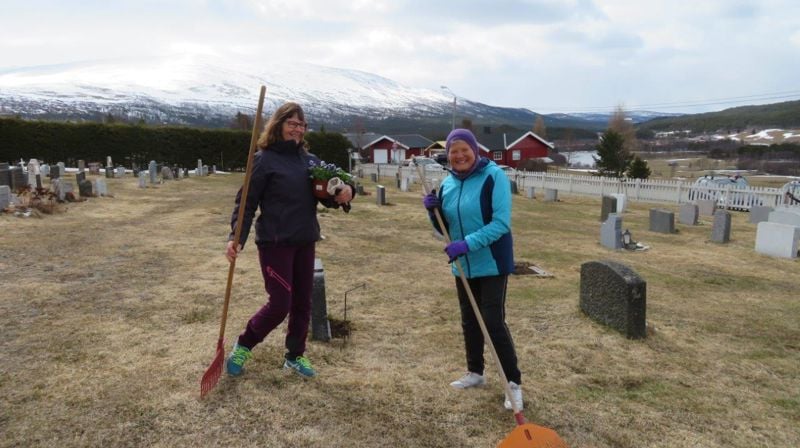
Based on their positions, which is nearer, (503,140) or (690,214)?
(690,214)

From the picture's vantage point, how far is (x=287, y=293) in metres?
3.37

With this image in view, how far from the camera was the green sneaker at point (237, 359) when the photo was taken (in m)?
3.63

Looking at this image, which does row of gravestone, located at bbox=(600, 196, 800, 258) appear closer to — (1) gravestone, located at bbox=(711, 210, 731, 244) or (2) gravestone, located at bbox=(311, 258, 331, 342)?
(1) gravestone, located at bbox=(711, 210, 731, 244)

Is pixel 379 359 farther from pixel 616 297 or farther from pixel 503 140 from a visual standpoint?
pixel 503 140

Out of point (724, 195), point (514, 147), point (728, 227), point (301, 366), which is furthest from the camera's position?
point (514, 147)

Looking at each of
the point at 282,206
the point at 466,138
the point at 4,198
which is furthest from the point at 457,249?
the point at 4,198

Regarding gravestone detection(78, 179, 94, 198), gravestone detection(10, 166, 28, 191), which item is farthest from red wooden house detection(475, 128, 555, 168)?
gravestone detection(10, 166, 28, 191)

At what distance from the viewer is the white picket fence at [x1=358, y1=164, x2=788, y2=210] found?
662 inches

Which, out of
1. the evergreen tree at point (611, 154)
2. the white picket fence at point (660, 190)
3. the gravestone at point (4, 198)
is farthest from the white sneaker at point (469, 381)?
the evergreen tree at point (611, 154)

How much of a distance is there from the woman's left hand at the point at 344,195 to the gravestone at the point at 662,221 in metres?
10.4

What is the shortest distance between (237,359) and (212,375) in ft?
0.71

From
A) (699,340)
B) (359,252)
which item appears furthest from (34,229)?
(699,340)

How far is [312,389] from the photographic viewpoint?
3545 mm

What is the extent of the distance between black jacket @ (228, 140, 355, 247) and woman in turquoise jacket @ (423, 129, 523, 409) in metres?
0.81
